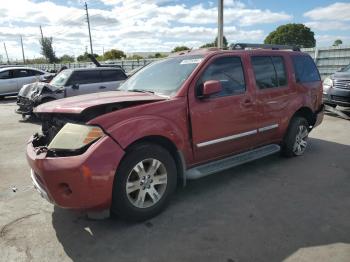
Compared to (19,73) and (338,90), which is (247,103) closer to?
(338,90)

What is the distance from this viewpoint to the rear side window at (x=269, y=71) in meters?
5.00

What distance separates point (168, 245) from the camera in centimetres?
323

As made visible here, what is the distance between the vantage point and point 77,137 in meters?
3.33

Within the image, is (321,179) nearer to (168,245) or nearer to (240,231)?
(240,231)

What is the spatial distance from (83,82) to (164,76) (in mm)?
7392

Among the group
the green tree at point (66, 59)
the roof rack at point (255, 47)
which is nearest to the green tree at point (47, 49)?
the green tree at point (66, 59)

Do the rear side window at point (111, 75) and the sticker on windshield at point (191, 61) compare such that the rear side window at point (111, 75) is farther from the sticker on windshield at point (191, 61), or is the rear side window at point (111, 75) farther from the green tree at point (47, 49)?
the green tree at point (47, 49)

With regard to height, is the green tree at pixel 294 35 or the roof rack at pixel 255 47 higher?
the green tree at pixel 294 35

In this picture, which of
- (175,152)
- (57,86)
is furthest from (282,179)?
(57,86)

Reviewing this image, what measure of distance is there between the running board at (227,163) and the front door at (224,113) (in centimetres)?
9

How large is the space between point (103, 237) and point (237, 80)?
2.68m

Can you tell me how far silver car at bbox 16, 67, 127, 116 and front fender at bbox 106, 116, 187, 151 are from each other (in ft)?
21.7

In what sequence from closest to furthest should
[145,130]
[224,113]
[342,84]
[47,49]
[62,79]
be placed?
[145,130], [224,113], [342,84], [62,79], [47,49]

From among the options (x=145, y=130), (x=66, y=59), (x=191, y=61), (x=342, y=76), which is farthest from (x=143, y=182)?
(x=66, y=59)
